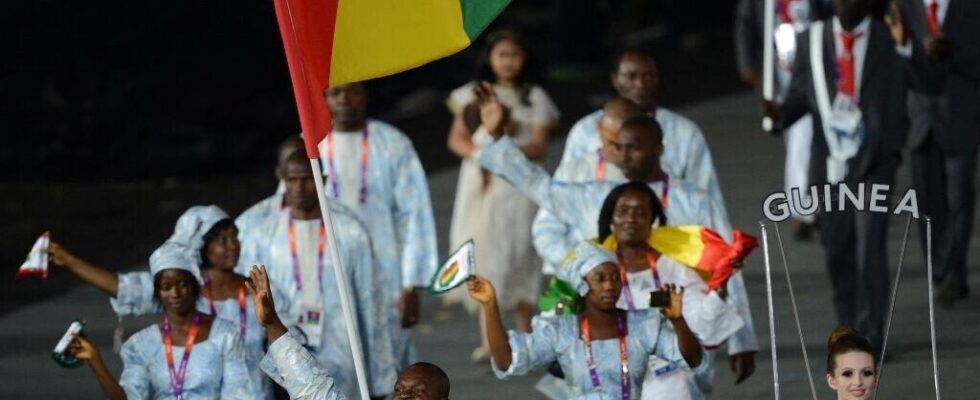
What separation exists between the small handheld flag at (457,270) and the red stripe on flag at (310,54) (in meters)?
0.60

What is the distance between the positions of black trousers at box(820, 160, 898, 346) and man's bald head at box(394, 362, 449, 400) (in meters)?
4.33

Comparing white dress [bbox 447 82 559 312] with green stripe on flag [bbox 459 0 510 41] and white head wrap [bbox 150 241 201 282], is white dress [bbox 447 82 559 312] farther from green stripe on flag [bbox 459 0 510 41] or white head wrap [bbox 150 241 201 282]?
green stripe on flag [bbox 459 0 510 41]

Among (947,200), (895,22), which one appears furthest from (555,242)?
(947,200)

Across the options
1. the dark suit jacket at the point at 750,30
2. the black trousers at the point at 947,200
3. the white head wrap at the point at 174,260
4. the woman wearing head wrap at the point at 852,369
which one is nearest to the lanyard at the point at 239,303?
the white head wrap at the point at 174,260

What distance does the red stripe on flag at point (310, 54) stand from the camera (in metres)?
8.34

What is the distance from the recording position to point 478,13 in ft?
28.8

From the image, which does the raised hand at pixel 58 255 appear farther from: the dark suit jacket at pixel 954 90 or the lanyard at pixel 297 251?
the dark suit jacket at pixel 954 90

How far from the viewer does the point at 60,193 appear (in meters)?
19.5

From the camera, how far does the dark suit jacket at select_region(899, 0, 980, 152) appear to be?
13609 mm

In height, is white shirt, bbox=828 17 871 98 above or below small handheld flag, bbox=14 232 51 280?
above

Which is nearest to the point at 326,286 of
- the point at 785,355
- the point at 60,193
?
the point at 785,355

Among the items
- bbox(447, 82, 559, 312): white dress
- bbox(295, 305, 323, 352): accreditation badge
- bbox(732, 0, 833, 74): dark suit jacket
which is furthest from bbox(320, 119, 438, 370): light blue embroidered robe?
bbox(732, 0, 833, 74): dark suit jacket

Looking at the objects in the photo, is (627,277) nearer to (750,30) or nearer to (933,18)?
(933,18)

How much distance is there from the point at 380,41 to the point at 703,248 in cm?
174
